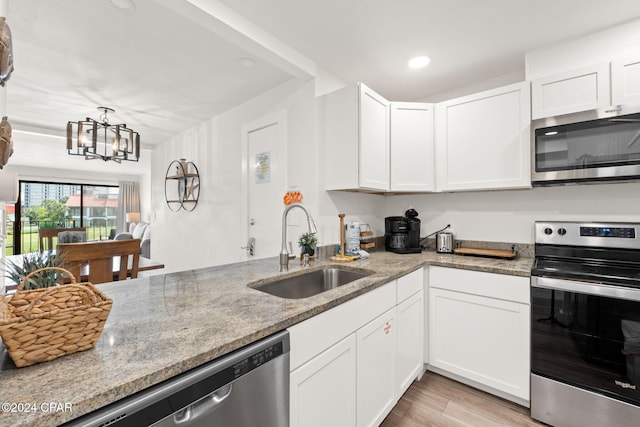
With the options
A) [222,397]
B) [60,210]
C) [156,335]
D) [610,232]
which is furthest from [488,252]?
[60,210]

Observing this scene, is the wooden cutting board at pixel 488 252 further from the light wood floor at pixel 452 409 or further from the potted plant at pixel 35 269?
the potted plant at pixel 35 269

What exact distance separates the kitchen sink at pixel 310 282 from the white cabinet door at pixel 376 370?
0.35 m

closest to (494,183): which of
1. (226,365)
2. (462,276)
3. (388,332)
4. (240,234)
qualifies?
(462,276)

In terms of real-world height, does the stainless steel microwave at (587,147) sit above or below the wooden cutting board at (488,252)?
above

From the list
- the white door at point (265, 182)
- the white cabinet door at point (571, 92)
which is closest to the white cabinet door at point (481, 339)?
the white cabinet door at point (571, 92)

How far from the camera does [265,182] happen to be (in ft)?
8.61

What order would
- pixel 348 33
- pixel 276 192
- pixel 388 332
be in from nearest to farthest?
pixel 388 332 < pixel 348 33 < pixel 276 192

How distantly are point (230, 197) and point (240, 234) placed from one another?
46 cm

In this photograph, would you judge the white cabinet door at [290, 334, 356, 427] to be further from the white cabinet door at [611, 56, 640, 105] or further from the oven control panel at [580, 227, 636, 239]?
the white cabinet door at [611, 56, 640, 105]

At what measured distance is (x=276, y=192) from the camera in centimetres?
251

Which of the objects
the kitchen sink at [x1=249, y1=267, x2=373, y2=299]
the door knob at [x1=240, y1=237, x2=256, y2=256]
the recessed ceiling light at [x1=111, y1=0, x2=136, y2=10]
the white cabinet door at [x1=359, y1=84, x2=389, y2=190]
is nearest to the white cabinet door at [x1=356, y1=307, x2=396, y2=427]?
the kitchen sink at [x1=249, y1=267, x2=373, y2=299]

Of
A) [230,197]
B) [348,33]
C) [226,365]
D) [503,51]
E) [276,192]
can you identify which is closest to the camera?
[226,365]

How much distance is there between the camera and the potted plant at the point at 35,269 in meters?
0.81

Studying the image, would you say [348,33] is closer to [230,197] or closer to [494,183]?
[494,183]
